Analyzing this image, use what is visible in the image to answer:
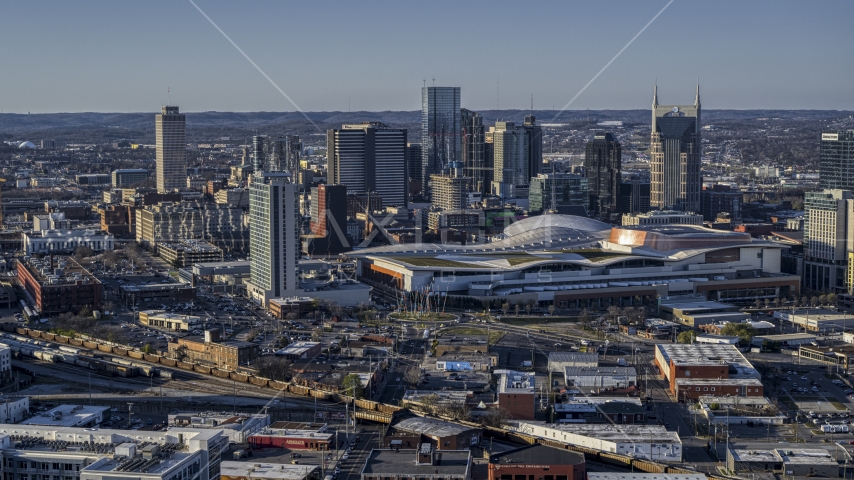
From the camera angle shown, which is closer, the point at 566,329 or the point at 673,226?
the point at 566,329

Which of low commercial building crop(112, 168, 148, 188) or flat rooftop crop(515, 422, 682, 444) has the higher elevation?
low commercial building crop(112, 168, 148, 188)

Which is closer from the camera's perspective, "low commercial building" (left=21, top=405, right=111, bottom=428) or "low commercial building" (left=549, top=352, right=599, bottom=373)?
"low commercial building" (left=21, top=405, right=111, bottom=428)

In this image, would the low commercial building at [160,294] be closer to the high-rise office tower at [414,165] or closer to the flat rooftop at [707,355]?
the flat rooftop at [707,355]

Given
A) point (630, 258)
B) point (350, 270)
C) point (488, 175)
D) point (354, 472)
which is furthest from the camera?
point (488, 175)

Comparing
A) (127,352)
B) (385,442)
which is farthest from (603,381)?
(127,352)

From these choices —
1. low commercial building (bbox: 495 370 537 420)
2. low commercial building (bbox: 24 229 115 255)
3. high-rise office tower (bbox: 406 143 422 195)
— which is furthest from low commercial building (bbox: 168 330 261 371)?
high-rise office tower (bbox: 406 143 422 195)

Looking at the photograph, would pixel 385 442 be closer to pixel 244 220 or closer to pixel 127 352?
pixel 127 352

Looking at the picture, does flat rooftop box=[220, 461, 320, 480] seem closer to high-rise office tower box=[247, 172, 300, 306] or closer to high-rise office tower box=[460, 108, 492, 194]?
high-rise office tower box=[247, 172, 300, 306]

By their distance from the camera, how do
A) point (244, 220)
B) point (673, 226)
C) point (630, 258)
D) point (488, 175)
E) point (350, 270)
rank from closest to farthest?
1. point (630, 258)
2. point (350, 270)
3. point (673, 226)
4. point (244, 220)
5. point (488, 175)
